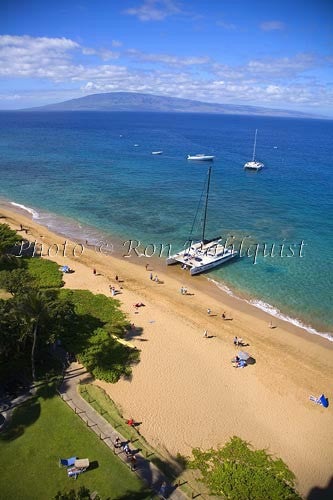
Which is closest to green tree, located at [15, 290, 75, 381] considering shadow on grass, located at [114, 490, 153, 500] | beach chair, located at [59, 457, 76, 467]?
beach chair, located at [59, 457, 76, 467]

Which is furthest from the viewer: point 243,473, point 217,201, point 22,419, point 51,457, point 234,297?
point 217,201

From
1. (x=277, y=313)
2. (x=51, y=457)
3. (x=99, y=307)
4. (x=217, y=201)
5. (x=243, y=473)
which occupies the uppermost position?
(x=217, y=201)

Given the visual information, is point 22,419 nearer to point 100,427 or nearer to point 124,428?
point 100,427

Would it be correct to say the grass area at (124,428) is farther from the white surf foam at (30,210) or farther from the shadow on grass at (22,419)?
the white surf foam at (30,210)

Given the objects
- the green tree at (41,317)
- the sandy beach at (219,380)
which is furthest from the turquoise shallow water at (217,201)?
the green tree at (41,317)

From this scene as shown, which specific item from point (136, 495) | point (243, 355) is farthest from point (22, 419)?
point (243, 355)

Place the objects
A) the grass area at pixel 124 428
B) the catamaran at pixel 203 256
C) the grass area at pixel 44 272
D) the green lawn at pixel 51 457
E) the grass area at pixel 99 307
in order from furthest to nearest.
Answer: the catamaran at pixel 203 256 < the grass area at pixel 44 272 < the grass area at pixel 99 307 < the grass area at pixel 124 428 < the green lawn at pixel 51 457
